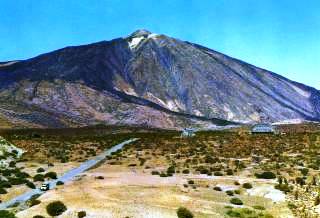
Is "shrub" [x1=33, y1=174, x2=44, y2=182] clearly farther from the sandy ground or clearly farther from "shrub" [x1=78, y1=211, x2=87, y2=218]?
"shrub" [x1=78, y1=211, x2=87, y2=218]

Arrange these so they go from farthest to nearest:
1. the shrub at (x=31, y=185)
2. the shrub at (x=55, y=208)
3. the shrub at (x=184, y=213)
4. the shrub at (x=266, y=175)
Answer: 1. the shrub at (x=266, y=175)
2. the shrub at (x=31, y=185)
3. the shrub at (x=55, y=208)
4. the shrub at (x=184, y=213)

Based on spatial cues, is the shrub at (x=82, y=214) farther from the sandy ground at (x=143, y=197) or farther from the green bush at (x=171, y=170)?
the green bush at (x=171, y=170)

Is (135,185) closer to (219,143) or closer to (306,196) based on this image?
(306,196)

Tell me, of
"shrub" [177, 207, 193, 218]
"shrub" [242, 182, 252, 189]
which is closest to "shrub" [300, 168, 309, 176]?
"shrub" [242, 182, 252, 189]

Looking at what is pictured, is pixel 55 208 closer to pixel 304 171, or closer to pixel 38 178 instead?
pixel 38 178

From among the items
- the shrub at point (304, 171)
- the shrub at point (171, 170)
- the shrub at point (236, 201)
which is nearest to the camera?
the shrub at point (236, 201)

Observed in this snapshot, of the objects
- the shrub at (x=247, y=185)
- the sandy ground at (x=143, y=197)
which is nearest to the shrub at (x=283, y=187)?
the sandy ground at (x=143, y=197)

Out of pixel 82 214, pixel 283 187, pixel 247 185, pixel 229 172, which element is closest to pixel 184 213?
pixel 82 214
